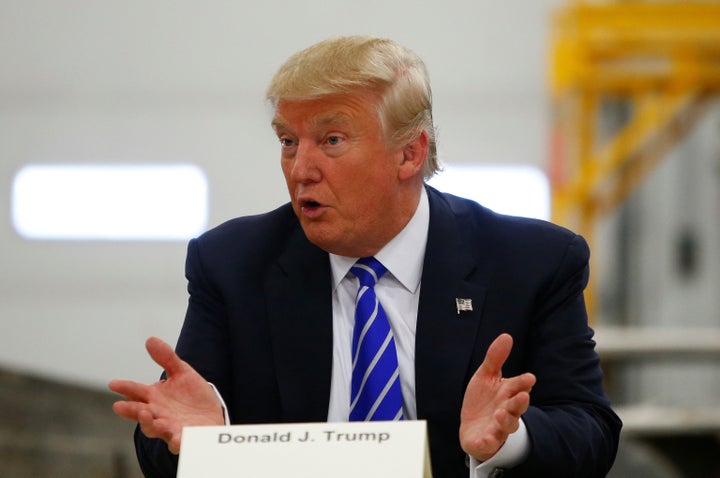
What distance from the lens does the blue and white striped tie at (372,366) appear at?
2.25 metres

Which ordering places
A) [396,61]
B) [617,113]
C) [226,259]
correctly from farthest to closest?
[617,113], [226,259], [396,61]

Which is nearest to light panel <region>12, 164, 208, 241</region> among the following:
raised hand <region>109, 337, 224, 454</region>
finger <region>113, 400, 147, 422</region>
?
raised hand <region>109, 337, 224, 454</region>

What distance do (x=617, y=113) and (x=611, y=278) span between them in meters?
1.51

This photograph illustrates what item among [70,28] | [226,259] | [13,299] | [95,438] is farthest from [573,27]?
[226,259]

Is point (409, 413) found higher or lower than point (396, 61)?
lower

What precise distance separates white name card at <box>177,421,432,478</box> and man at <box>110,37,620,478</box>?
0.85 ft

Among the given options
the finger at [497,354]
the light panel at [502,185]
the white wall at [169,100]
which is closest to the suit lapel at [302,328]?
the finger at [497,354]

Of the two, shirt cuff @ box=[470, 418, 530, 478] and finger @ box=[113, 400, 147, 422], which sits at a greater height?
finger @ box=[113, 400, 147, 422]

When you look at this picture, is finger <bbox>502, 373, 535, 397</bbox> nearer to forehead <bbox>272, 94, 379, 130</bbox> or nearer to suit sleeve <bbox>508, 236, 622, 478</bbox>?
suit sleeve <bbox>508, 236, 622, 478</bbox>

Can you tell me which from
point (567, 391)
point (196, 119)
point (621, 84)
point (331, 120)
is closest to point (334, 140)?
point (331, 120)

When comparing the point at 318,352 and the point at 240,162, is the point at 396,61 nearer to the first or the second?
the point at 318,352

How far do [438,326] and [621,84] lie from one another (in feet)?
24.8

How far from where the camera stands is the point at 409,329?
2377 mm

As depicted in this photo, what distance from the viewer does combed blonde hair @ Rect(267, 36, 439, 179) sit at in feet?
7.32
